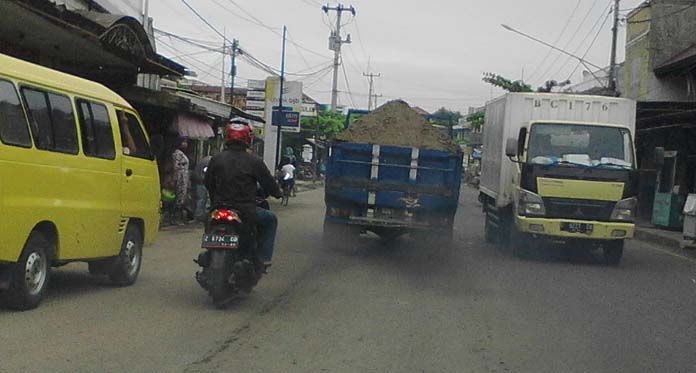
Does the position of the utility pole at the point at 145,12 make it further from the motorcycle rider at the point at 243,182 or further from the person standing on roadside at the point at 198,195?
the motorcycle rider at the point at 243,182

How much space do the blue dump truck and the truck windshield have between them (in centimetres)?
182

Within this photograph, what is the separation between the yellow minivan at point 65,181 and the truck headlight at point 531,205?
23.3ft

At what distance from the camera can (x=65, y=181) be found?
8.66 meters

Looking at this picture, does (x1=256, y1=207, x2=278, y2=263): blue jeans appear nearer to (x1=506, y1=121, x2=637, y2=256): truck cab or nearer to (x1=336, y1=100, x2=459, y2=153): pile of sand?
(x1=336, y1=100, x2=459, y2=153): pile of sand

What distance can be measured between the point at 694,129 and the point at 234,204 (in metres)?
21.9

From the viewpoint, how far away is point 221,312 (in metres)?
8.98

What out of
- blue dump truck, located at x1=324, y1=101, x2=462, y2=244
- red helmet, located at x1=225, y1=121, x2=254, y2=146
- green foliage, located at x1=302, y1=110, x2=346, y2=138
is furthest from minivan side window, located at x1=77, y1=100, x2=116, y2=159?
green foliage, located at x1=302, y1=110, x2=346, y2=138

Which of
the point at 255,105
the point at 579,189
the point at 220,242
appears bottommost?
the point at 220,242

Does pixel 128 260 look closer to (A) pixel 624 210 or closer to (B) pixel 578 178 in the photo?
(B) pixel 578 178

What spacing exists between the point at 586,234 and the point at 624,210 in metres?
0.78

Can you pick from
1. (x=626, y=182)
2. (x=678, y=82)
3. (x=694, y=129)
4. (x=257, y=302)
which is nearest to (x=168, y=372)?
(x=257, y=302)

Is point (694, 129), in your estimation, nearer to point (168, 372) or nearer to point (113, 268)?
point (113, 268)

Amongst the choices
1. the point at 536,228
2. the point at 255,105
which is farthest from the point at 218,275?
the point at 255,105

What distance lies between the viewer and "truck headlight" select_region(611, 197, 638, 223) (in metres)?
15.3
